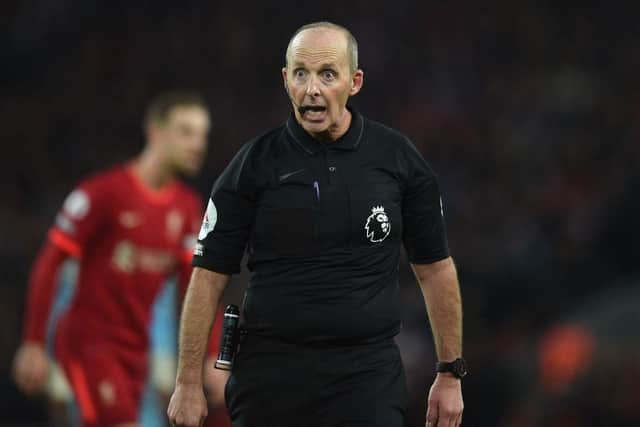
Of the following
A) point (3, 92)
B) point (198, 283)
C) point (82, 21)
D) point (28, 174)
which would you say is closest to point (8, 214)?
point (28, 174)

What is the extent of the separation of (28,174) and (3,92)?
1.90 meters

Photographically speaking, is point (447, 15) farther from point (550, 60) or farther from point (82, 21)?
point (82, 21)

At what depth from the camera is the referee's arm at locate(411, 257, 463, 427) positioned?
3.96 m

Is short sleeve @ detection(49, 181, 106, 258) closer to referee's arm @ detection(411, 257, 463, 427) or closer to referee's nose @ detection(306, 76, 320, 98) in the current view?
referee's arm @ detection(411, 257, 463, 427)

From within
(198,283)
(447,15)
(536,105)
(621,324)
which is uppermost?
(447,15)

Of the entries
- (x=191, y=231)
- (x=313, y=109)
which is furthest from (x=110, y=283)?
(x=313, y=109)

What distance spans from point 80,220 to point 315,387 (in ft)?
9.05

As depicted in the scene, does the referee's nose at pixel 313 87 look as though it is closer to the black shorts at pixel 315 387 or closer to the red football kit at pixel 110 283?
the black shorts at pixel 315 387

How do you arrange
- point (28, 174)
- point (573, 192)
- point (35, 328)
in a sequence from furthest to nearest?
point (28, 174) < point (573, 192) < point (35, 328)

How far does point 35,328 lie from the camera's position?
6.09 meters

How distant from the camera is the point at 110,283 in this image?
6.27 m

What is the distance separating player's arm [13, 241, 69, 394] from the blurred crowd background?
2989 mm

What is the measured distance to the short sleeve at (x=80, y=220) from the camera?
6.17 meters

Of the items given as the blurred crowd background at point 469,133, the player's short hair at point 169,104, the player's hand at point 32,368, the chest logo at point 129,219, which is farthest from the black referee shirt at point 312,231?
the blurred crowd background at point 469,133
